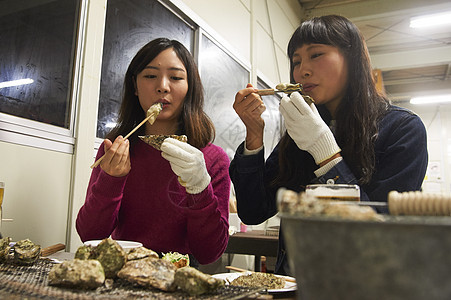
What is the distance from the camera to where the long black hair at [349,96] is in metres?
1.25

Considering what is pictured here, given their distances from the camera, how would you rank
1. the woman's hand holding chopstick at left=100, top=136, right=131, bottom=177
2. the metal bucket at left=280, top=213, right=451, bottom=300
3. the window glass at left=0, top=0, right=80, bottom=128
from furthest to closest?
1. the window glass at left=0, top=0, right=80, bottom=128
2. the woman's hand holding chopstick at left=100, top=136, right=131, bottom=177
3. the metal bucket at left=280, top=213, right=451, bottom=300

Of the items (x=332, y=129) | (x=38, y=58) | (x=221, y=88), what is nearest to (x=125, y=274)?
(x=332, y=129)

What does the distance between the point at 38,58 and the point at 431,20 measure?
5.88 m

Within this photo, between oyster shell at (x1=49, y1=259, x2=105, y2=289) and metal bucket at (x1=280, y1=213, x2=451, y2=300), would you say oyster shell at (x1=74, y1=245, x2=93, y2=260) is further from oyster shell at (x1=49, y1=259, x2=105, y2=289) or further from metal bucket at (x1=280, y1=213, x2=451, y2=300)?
metal bucket at (x1=280, y1=213, x2=451, y2=300)

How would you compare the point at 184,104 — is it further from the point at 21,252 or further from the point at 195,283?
the point at 195,283

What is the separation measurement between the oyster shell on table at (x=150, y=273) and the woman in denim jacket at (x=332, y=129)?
23.8 inches


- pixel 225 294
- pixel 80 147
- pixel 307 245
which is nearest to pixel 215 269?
pixel 80 147

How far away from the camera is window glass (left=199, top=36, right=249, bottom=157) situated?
318cm

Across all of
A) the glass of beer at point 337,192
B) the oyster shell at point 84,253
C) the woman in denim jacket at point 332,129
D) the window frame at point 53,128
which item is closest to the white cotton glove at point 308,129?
the woman in denim jacket at point 332,129

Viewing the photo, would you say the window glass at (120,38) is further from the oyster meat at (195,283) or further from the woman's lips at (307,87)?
the oyster meat at (195,283)

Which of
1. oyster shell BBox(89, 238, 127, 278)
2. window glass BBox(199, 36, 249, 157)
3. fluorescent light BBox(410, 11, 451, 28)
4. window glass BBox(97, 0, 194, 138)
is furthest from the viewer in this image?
fluorescent light BBox(410, 11, 451, 28)

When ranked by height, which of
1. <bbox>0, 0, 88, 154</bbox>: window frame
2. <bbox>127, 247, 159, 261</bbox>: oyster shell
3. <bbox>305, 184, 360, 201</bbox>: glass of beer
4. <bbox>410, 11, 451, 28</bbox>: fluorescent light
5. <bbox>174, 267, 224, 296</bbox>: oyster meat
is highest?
<bbox>410, 11, 451, 28</bbox>: fluorescent light

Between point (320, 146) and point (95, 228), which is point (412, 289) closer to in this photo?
point (320, 146)

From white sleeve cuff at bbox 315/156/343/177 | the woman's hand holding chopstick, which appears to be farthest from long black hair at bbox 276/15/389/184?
the woman's hand holding chopstick
